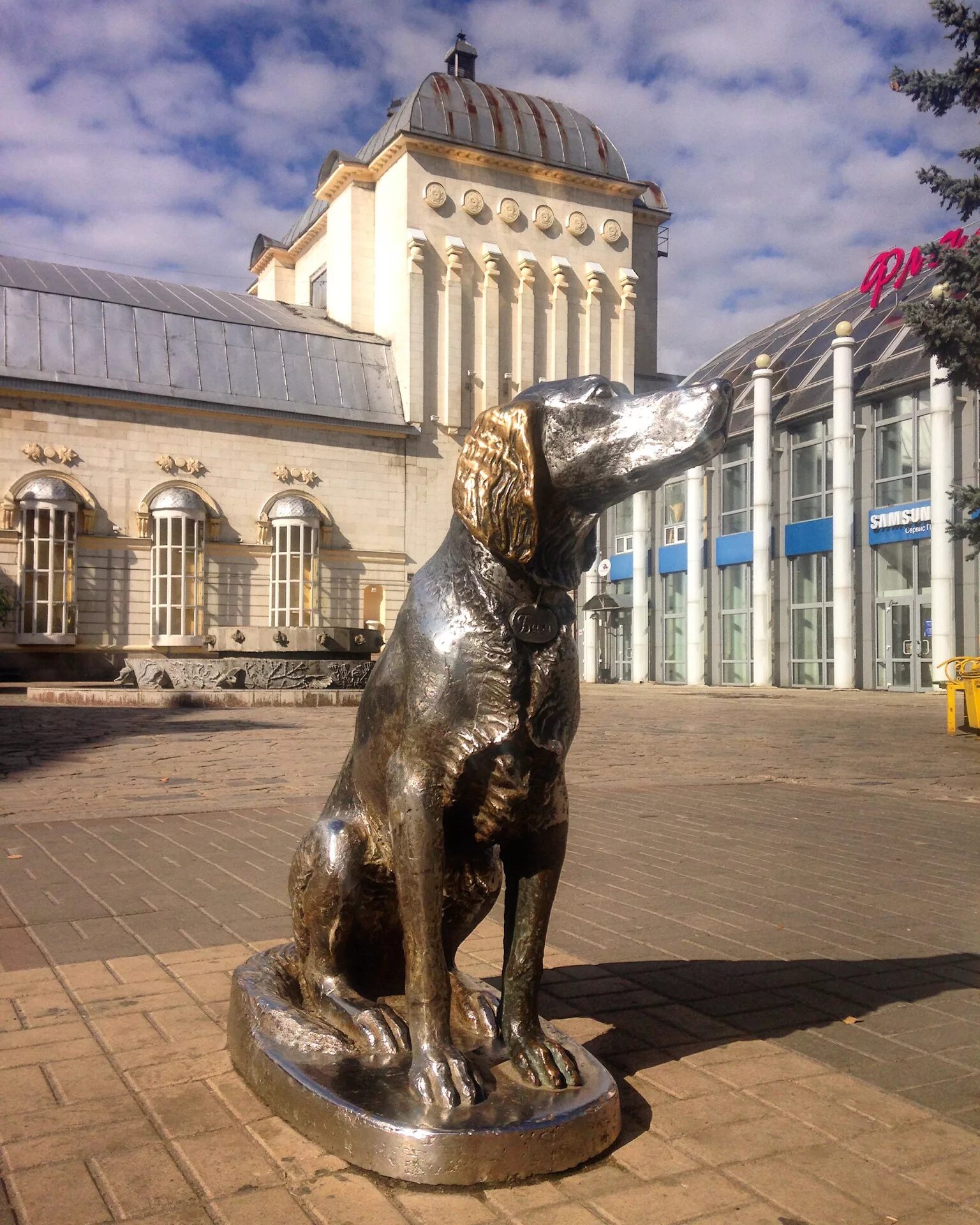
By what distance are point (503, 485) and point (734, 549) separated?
2960 cm

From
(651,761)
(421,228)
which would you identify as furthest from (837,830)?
(421,228)

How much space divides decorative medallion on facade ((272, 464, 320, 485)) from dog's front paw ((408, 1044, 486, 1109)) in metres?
31.2

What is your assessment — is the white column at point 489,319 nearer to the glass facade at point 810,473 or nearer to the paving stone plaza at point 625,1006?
the glass facade at point 810,473

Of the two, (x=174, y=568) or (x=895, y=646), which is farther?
(x=174, y=568)

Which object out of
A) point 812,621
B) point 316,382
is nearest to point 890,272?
point 812,621

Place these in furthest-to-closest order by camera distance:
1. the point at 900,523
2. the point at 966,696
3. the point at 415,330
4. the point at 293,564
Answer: the point at 415,330 → the point at 293,564 → the point at 900,523 → the point at 966,696

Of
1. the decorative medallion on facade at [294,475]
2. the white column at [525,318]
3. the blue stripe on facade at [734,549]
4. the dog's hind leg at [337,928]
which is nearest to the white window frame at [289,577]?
the decorative medallion on facade at [294,475]

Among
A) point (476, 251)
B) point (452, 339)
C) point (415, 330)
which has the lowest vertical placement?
point (452, 339)

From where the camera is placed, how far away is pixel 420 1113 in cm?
224

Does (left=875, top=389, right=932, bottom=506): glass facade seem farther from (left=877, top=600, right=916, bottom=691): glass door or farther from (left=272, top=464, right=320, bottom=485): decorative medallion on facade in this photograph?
(left=272, top=464, right=320, bottom=485): decorative medallion on facade

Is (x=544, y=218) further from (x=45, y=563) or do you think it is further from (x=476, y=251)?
(x=45, y=563)

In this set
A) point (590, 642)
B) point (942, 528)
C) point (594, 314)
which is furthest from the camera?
point (594, 314)

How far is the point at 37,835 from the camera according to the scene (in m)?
6.38

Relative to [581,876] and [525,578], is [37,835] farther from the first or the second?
[525,578]
